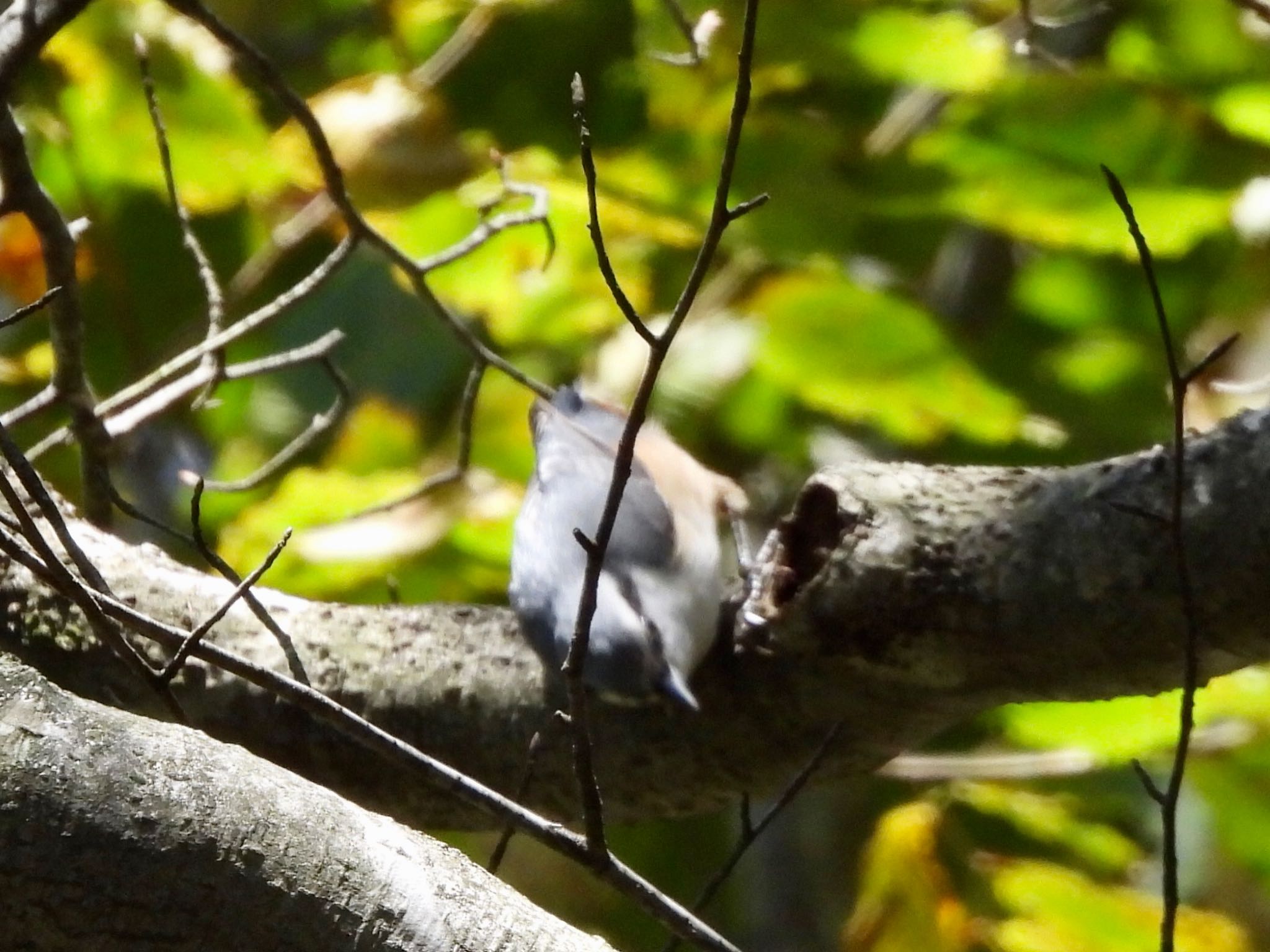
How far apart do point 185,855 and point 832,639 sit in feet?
1.97

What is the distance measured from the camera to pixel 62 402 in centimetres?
141

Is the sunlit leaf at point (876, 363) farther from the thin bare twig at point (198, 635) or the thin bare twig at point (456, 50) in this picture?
the thin bare twig at point (198, 635)

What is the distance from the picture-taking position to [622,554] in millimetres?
1387

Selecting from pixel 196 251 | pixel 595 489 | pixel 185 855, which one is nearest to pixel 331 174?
pixel 196 251

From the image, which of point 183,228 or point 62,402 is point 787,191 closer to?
point 183,228

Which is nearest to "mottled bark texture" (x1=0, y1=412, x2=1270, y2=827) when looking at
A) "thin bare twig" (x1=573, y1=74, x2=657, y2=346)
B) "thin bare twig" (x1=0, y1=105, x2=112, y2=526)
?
"thin bare twig" (x1=0, y1=105, x2=112, y2=526)

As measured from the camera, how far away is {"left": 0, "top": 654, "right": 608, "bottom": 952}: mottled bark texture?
64 cm

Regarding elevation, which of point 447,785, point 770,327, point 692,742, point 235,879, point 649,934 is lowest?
point 235,879

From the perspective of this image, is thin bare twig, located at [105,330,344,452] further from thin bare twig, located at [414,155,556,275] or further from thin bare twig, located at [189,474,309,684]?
thin bare twig, located at [189,474,309,684]

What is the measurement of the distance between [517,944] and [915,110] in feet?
5.69

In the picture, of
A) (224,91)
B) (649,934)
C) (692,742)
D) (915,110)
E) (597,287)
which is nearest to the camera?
(692,742)

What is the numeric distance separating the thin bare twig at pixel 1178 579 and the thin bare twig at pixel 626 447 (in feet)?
0.82

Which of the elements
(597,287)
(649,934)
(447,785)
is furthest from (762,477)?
(447,785)

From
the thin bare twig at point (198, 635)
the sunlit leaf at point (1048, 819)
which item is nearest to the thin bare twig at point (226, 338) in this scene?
the thin bare twig at point (198, 635)
